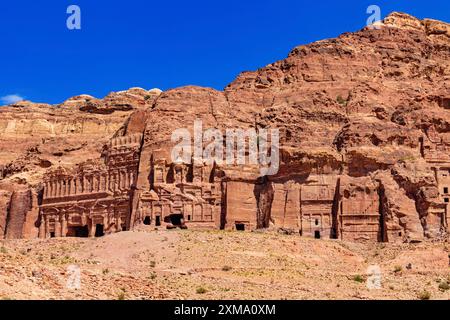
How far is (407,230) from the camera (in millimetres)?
71250

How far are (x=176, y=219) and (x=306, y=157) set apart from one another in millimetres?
13797

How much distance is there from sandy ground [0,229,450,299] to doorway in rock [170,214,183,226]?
21.7ft

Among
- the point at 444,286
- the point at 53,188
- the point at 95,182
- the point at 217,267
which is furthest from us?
the point at 53,188

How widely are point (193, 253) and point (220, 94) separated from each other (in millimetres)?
29422

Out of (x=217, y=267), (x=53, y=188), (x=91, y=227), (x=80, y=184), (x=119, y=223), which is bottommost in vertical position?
(x=217, y=267)

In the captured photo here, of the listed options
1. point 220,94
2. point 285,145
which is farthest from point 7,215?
point 285,145

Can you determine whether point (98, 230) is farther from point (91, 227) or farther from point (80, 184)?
point (80, 184)

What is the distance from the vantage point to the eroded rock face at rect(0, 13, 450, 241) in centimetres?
7319

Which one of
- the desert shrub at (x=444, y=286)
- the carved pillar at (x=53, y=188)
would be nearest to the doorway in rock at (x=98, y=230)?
the carved pillar at (x=53, y=188)

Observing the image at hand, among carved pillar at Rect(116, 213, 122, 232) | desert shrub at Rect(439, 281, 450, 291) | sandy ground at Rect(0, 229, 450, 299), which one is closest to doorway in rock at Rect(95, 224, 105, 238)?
carved pillar at Rect(116, 213, 122, 232)

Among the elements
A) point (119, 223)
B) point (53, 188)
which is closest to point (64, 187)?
point (53, 188)

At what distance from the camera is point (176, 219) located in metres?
77.3
